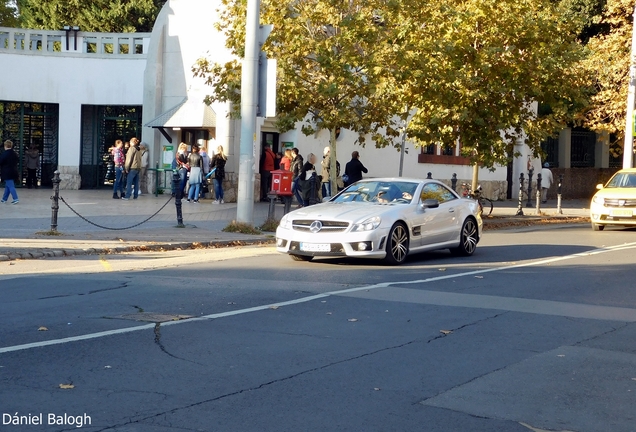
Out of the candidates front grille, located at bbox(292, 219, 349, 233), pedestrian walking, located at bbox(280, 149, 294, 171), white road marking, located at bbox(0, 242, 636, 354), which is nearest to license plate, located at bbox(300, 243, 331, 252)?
front grille, located at bbox(292, 219, 349, 233)

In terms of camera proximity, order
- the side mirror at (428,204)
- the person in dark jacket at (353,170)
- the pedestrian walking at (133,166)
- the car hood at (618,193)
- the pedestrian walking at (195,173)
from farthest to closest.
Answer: the pedestrian walking at (133,166) < the pedestrian walking at (195,173) < the person in dark jacket at (353,170) < the car hood at (618,193) < the side mirror at (428,204)

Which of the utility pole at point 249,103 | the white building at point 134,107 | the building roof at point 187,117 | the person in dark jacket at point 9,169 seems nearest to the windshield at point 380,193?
the utility pole at point 249,103

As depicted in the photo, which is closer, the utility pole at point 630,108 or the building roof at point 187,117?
the utility pole at point 630,108

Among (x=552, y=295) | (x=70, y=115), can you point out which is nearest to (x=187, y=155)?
(x=70, y=115)

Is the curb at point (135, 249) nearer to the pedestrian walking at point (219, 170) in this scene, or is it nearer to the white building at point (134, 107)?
the pedestrian walking at point (219, 170)

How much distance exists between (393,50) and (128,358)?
16.4 metres

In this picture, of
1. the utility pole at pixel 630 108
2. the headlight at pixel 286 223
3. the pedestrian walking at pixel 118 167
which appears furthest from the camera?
the utility pole at pixel 630 108

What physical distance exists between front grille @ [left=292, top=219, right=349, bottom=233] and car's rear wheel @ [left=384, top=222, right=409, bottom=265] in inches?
30.2

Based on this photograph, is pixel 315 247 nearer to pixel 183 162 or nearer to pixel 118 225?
pixel 118 225

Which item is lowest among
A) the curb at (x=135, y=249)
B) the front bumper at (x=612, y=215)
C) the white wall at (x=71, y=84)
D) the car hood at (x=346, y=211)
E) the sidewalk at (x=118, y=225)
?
the curb at (x=135, y=249)

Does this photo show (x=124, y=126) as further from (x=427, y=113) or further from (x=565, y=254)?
(x=565, y=254)

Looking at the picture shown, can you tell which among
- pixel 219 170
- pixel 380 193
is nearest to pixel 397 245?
pixel 380 193

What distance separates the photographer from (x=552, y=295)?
12047 mm

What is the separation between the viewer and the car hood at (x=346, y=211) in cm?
1439
